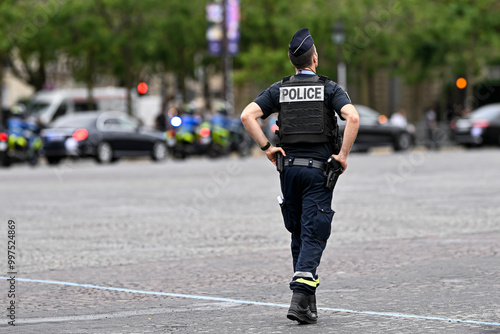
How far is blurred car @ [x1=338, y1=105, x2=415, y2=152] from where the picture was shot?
113 ft

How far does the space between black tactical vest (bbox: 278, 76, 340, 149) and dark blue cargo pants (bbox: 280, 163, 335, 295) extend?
0.63 feet

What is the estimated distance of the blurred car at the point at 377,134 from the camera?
113 ft

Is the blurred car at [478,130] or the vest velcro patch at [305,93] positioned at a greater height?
the blurred car at [478,130]

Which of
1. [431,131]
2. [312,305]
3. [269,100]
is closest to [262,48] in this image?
[431,131]

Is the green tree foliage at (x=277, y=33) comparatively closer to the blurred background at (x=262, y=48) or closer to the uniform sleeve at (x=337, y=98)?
the blurred background at (x=262, y=48)

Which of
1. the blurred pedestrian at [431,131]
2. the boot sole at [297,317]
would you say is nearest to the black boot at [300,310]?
the boot sole at [297,317]

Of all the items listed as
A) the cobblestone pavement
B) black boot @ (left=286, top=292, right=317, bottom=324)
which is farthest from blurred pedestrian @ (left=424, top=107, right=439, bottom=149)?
black boot @ (left=286, top=292, right=317, bottom=324)

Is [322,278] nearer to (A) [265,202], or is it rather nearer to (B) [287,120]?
(B) [287,120]

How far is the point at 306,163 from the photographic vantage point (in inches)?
253

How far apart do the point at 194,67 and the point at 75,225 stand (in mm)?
40038

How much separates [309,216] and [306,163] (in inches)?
12.3

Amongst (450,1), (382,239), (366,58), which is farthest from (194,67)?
(382,239)

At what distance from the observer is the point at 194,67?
52188 millimetres

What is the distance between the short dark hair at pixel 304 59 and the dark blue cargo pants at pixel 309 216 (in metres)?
0.61
